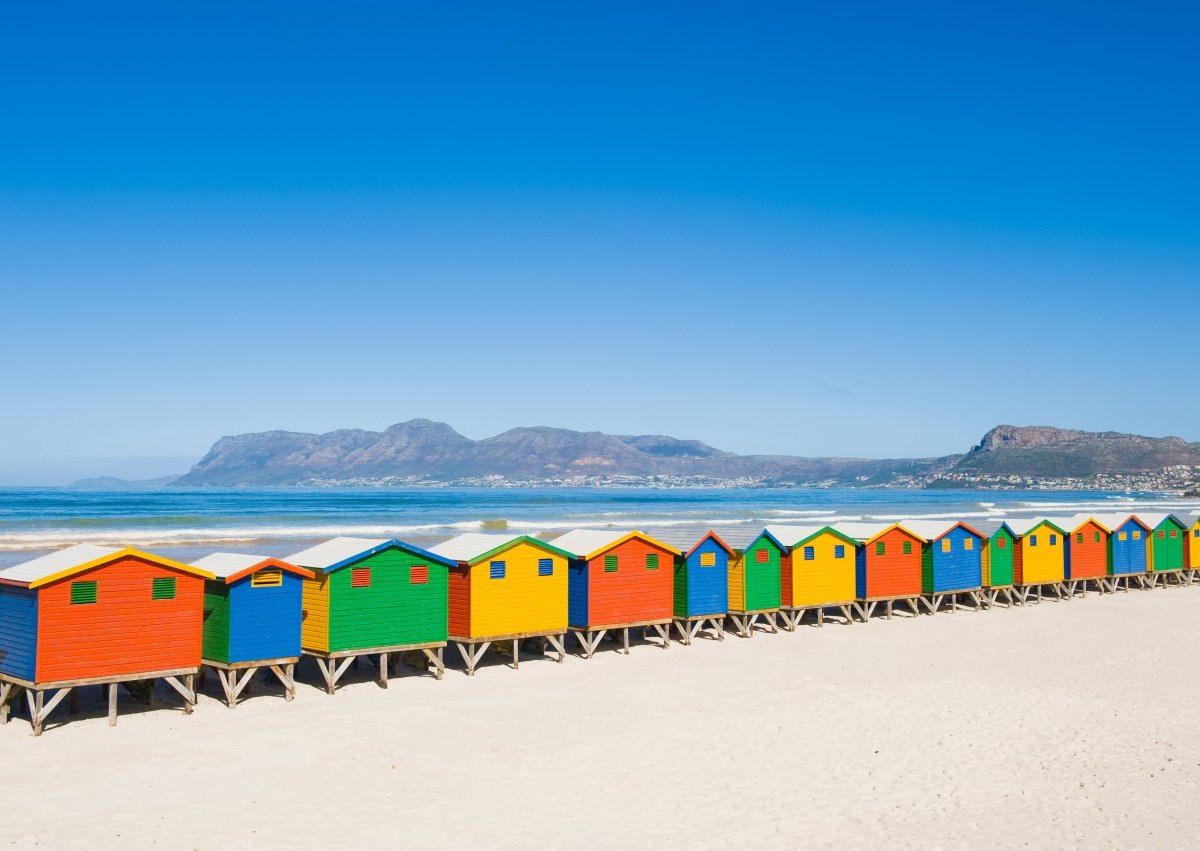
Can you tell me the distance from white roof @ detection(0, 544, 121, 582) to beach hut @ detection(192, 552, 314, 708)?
2.08 m

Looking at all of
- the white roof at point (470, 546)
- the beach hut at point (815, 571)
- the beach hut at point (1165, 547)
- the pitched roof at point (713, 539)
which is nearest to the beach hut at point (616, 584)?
the pitched roof at point (713, 539)

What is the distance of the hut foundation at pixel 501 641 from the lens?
22.6 metres

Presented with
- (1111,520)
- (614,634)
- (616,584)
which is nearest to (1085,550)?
(1111,520)

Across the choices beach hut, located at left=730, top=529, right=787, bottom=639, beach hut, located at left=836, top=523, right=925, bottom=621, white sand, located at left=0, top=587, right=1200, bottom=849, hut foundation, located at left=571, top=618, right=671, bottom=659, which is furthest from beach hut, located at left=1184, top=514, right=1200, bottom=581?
hut foundation, located at left=571, top=618, right=671, bottom=659

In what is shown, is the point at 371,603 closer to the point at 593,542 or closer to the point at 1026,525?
the point at 593,542

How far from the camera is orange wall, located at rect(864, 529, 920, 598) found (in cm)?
3200

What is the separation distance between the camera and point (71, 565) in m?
17.5

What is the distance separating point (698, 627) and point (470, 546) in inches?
268

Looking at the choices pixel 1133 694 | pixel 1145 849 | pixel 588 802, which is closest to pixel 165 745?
pixel 588 802

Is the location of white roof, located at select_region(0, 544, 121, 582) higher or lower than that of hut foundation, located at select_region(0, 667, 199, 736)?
higher

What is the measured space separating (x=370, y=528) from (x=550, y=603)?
2220 inches

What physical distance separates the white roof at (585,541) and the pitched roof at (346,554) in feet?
11.7

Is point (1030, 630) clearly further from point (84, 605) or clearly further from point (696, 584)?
point (84, 605)

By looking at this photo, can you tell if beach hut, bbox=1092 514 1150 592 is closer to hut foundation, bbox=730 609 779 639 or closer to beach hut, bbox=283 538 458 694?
hut foundation, bbox=730 609 779 639
